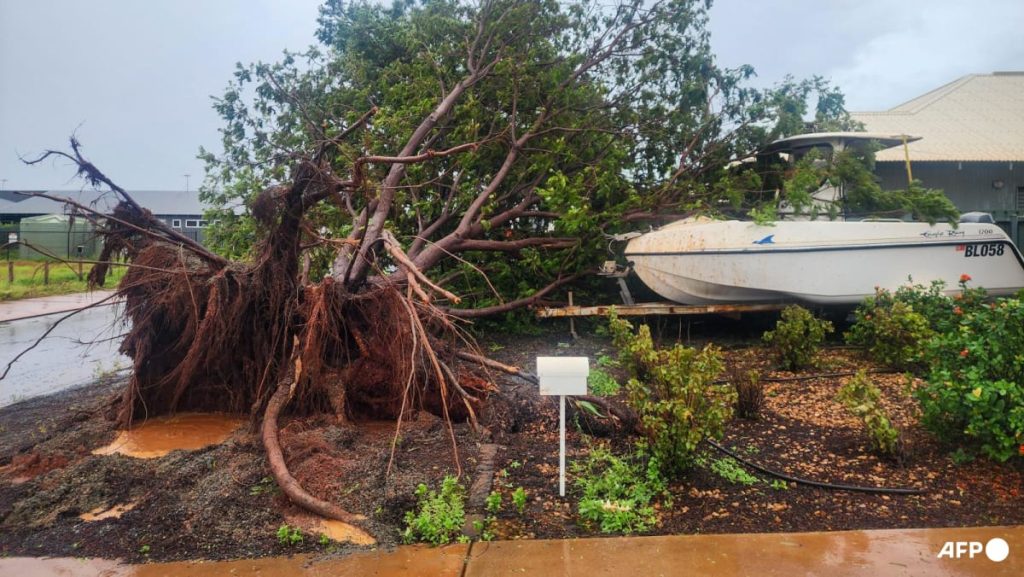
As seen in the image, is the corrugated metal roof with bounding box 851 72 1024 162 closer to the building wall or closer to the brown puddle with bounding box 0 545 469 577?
the building wall

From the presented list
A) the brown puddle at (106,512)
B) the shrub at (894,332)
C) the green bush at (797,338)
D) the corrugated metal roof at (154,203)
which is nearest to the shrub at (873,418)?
the shrub at (894,332)

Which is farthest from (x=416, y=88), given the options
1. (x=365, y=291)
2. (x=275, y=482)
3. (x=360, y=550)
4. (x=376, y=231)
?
(x=360, y=550)

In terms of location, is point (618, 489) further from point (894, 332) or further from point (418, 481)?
point (894, 332)

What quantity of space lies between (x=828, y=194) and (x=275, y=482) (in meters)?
7.64

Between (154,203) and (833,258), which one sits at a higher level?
(154,203)

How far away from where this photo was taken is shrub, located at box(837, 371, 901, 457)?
4421 mm

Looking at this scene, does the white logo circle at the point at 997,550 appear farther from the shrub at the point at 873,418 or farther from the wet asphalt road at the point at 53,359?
the wet asphalt road at the point at 53,359

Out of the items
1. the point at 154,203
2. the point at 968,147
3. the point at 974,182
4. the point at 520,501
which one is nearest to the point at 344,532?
the point at 520,501

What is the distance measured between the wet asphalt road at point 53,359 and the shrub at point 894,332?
264 inches

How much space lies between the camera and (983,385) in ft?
13.4

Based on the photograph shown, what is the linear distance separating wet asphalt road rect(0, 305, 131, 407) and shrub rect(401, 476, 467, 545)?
Answer: 11.3ft

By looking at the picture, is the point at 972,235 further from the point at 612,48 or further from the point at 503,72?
the point at 503,72

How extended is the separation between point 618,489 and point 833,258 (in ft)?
16.2

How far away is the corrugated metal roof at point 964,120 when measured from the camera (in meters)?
12.8
